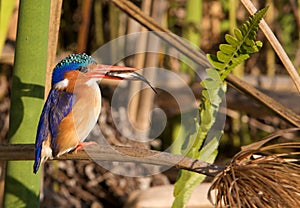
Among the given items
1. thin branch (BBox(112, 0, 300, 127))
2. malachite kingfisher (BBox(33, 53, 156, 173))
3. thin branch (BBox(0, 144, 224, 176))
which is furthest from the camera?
thin branch (BBox(112, 0, 300, 127))

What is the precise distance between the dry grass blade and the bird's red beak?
0.60ft

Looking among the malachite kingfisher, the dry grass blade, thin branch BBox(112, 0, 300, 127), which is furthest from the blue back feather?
the dry grass blade

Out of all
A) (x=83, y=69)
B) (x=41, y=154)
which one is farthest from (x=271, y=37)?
(x=41, y=154)

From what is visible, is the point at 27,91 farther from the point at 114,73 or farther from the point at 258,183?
the point at 258,183

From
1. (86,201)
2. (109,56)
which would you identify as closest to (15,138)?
(109,56)

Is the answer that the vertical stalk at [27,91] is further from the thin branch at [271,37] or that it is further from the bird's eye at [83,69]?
the thin branch at [271,37]

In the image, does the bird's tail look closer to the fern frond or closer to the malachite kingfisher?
the malachite kingfisher

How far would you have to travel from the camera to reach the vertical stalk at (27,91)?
3.85 ft

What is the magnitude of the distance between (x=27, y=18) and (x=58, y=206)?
143cm

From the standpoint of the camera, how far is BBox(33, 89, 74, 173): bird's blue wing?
1160 millimetres

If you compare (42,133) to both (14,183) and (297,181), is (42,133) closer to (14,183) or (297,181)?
(14,183)

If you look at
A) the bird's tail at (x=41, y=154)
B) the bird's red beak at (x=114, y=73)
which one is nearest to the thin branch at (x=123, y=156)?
the bird's tail at (x=41, y=154)

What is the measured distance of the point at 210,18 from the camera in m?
2.91

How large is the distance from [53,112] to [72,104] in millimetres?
41
